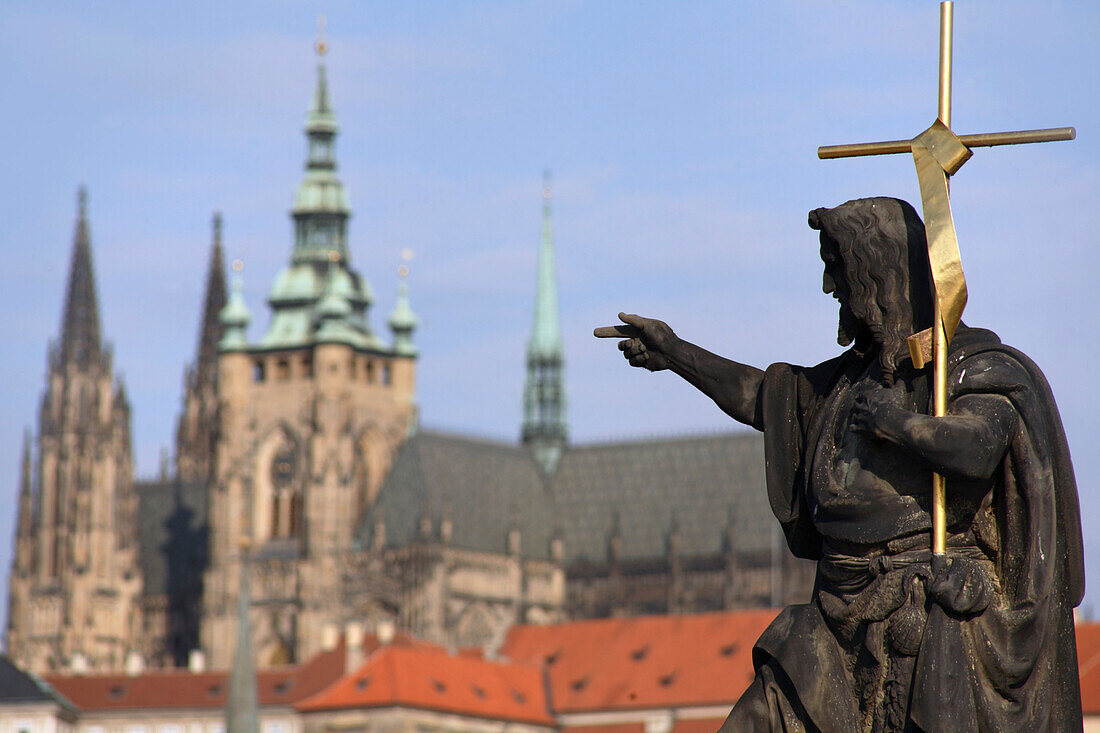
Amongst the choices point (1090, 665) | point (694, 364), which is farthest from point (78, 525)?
point (694, 364)

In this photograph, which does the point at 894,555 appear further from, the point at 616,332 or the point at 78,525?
the point at 78,525

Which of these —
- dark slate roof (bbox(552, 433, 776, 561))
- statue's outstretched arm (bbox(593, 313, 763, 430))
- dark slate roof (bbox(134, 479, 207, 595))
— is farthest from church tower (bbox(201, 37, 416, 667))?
statue's outstretched arm (bbox(593, 313, 763, 430))

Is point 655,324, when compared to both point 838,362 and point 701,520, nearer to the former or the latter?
point 838,362

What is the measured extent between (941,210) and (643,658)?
108 m

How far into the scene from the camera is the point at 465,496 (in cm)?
12506

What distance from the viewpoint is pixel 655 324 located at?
801 centimetres

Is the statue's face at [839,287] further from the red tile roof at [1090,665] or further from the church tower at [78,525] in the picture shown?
the church tower at [78,525]

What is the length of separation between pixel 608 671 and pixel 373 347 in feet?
70.0

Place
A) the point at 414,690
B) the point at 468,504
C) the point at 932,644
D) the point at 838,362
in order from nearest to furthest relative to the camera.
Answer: the point at 932,644 < the point at 838,362 < the point at 414,690 < the point at 468,504

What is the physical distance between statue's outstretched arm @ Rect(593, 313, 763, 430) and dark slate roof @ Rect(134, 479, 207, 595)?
128701 millimetres

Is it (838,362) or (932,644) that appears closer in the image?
(932,644)

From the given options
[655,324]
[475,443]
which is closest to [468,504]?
[475,443]

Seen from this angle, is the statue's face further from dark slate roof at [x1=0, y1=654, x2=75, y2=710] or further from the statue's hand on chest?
dark slate roof at [x1=0, y1=654, x2=75, y2=710]

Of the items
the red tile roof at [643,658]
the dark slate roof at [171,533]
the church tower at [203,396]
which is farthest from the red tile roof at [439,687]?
the church tower at [203,396]
